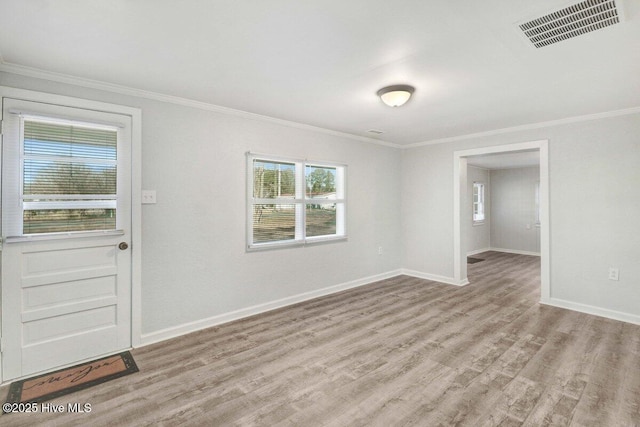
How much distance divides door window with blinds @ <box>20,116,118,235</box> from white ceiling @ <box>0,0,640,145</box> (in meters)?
0.47

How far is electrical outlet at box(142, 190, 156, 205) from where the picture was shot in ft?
9.71

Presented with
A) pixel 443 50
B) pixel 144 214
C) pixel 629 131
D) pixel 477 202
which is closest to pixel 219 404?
pixel 144 214

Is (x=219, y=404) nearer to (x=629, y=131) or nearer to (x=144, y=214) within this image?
(x=144, y=214)

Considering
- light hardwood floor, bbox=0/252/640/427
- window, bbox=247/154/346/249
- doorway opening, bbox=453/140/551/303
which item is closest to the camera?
light hardwood floor, bbox=0/252/640/427

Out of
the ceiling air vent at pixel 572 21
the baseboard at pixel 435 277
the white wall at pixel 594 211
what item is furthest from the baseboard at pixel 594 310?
the ceiling air vent at pixel 572 21

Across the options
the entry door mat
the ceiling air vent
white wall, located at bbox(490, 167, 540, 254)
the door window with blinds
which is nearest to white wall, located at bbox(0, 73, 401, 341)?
the door window with blinds

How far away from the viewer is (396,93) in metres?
2.80

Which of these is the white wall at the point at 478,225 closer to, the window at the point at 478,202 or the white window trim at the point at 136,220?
the window at the point at 478,202

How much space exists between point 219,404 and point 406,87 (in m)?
2.91

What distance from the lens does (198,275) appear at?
10.9 feet

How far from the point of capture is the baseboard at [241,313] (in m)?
3.05

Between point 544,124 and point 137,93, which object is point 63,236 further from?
point 544,124

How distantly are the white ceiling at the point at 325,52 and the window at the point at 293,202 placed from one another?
913 millimetres

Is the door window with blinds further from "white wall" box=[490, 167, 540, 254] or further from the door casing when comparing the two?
"white wall" box=[490, 167, 540, 254]
